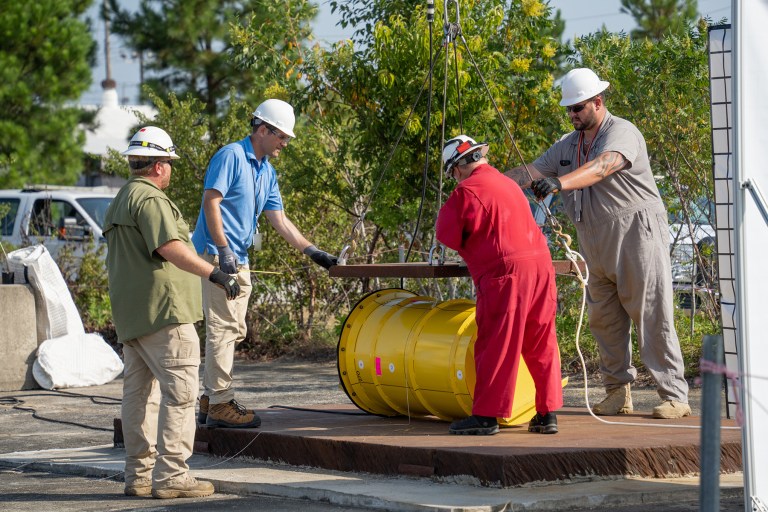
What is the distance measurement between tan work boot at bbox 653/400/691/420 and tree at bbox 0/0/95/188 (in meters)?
20.7

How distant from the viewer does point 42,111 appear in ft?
89.6

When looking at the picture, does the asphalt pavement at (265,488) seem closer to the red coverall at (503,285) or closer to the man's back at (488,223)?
the red coverall at (503,285)

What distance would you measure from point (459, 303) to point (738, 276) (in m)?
2.95

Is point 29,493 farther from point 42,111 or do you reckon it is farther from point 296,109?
point 42,111

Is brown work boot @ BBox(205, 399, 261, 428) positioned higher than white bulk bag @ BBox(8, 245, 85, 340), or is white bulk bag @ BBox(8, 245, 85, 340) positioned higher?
white bulk bag @ BBox(8, 245, 85, 340)

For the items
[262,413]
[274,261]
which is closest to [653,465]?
[262,413]

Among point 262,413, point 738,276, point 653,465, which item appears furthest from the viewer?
point 262,413

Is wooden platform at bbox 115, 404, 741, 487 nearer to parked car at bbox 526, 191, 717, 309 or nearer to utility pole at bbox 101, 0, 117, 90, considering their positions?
parked car at bbox 526, 191, 717, 309

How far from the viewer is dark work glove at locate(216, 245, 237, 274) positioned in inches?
283

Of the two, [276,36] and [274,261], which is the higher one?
[276,36]

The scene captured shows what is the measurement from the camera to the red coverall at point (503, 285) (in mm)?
6758

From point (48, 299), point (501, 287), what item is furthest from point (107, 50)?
point (501, 287)

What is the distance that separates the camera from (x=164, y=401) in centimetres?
651

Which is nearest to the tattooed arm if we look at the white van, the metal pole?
the metal pole
